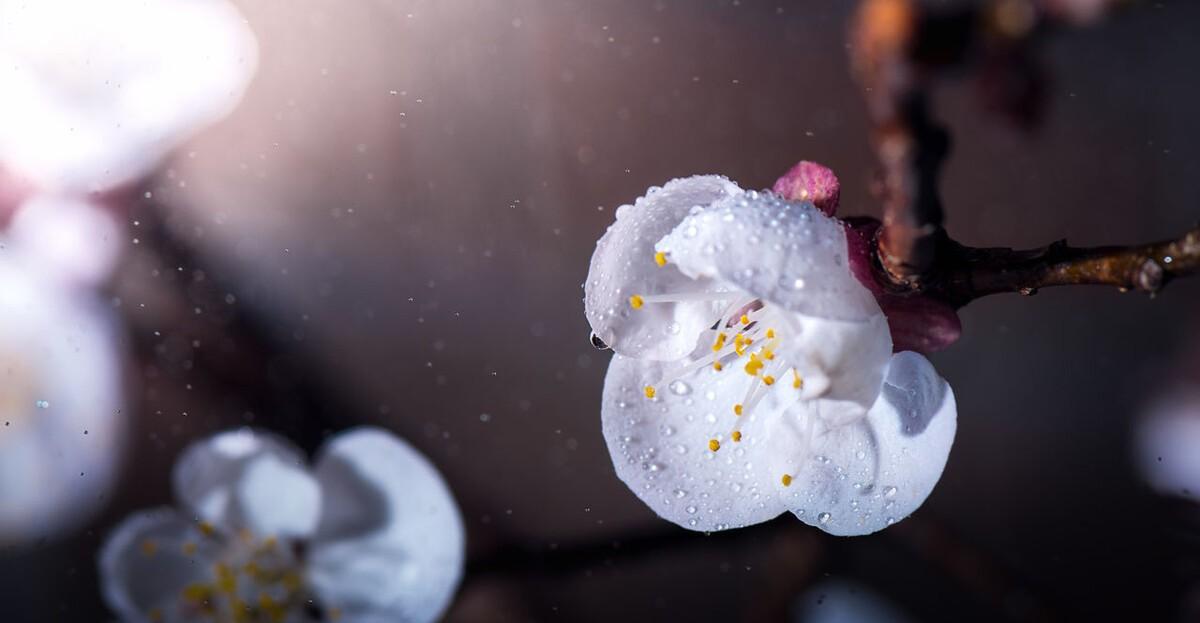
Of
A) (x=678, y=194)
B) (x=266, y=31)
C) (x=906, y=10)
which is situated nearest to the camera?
(x=906, y=10)

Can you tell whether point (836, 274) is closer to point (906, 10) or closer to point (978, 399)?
point (906, 10)

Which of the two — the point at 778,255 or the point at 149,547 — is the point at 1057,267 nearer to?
the point at 778,255

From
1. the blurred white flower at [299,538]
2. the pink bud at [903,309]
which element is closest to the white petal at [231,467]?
the blurred white flower at [299,538]

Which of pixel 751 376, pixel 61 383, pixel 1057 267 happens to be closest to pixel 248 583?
pixel 61 383

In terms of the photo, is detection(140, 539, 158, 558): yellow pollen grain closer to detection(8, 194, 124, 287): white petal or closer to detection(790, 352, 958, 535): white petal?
detection(8, 194, 124, 287): white petal

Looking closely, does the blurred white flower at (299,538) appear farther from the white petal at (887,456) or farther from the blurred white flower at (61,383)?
the white petal at (887,456)

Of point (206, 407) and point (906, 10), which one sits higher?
point (906, 10)

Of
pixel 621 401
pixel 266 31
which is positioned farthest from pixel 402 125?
pixel 621 401
